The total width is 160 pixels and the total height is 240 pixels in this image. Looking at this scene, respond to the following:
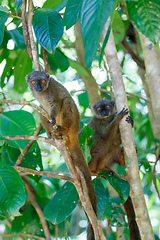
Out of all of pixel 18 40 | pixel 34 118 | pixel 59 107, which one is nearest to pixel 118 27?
pixel 18 40

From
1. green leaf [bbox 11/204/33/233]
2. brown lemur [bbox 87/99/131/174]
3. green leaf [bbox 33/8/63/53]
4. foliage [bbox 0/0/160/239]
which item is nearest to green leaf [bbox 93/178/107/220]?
foliage [bbox 0/0/160/239]

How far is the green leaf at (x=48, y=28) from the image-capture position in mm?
2918

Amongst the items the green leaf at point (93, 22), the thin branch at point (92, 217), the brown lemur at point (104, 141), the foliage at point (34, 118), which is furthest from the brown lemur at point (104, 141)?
the green leaf at point (93, 22)

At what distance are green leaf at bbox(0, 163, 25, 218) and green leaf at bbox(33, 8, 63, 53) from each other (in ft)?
4.29

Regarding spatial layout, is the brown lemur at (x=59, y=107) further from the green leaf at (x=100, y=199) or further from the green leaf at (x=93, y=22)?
the green leaf at (x=93, y=22)

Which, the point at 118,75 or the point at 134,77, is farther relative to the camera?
the point at 134,77

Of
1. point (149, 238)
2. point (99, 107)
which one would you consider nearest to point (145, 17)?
point (149, 238)

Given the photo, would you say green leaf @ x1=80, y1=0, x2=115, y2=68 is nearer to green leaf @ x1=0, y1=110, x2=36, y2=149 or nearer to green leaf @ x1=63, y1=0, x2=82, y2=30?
green leaf @ x1=63, y1=0, x2=82, y2=30

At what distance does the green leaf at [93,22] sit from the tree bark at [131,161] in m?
2.09

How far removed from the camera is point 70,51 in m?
8.14

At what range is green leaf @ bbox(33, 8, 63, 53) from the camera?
2918mm

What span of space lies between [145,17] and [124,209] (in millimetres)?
3051

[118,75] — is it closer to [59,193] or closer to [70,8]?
[70,8]

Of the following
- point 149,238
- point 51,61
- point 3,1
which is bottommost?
point 149,238
